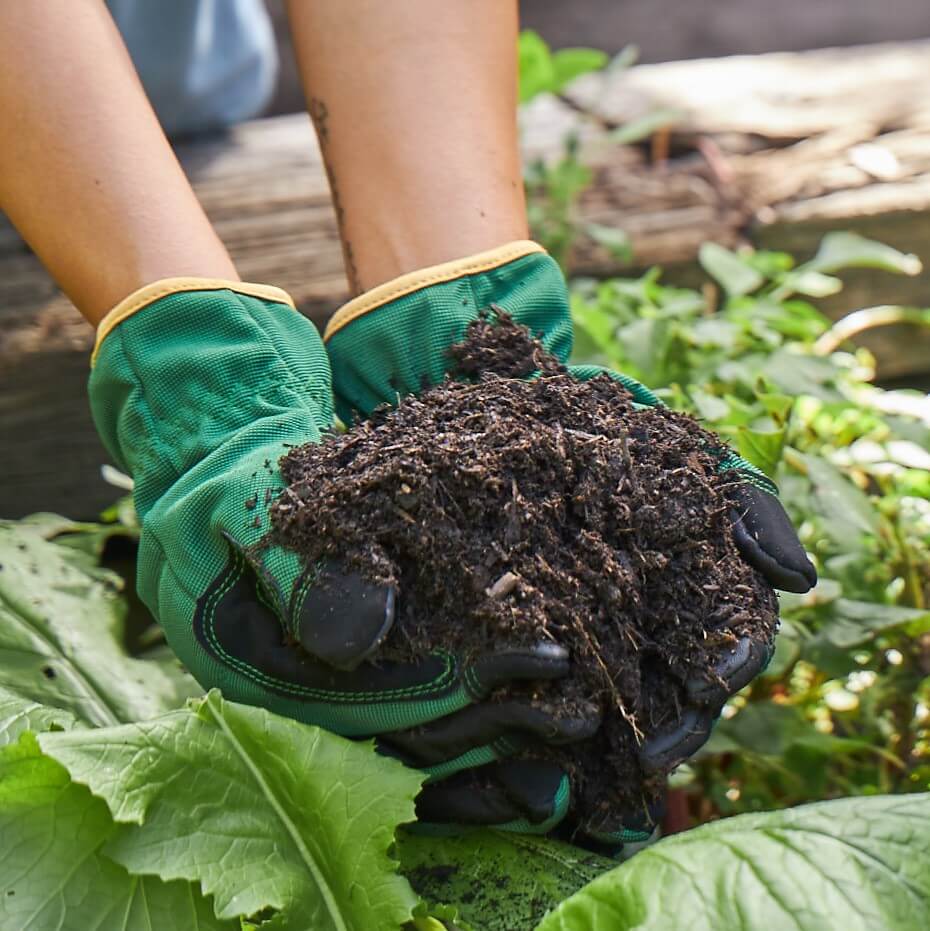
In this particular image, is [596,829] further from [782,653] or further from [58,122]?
[58,122]

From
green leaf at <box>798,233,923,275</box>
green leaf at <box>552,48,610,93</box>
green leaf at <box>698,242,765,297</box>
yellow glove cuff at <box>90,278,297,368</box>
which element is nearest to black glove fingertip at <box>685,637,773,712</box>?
yellow glove cuff at <box>90,278,297,368</box>

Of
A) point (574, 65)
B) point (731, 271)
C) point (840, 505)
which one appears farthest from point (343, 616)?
point (574, 65)

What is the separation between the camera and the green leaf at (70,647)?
1323 mm

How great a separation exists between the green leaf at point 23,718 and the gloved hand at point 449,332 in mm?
474

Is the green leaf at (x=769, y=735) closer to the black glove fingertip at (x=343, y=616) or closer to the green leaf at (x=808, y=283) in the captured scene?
the black glove fingertip at (x=343, y=616)

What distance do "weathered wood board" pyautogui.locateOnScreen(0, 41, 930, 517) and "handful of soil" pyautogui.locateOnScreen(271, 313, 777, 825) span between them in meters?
1.26

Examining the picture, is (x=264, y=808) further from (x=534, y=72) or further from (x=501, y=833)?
(x=534, y=72)

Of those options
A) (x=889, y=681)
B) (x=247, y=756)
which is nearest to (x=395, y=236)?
(x=247, y=756)

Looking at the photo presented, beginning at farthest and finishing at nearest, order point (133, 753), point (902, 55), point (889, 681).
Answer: point (902, 55), point (889, 681), point (133, 753)

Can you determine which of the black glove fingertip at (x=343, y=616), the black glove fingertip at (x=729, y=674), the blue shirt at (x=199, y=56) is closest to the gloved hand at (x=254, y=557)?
the black glove fingertip at (x=343, y=616)

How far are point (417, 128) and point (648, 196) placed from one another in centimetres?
132

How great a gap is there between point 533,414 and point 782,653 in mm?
541

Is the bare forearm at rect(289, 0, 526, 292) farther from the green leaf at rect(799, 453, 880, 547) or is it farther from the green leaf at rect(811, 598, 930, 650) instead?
the green leaf at rect(811, 598, 930, 650)

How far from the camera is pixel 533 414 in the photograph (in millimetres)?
1105
